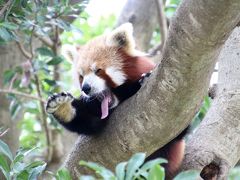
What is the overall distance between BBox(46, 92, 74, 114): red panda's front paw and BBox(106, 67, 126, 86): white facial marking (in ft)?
1.44

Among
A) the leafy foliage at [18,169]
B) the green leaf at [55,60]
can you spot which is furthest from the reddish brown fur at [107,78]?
the leafy foliage at [18,169]

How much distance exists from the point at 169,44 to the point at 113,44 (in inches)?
52.1

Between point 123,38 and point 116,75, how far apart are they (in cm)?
27

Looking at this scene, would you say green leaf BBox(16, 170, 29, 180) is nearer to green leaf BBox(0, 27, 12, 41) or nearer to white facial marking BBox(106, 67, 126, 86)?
green leaf BBox(0, 27, 12, 41)

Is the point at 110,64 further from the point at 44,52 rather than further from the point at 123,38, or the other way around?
the point at 44,52

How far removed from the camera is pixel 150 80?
7.34 feet

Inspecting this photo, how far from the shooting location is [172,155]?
2.98 meters

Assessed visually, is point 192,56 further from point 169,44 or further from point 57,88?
point 57,88

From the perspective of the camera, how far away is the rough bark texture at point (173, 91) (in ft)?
6.17

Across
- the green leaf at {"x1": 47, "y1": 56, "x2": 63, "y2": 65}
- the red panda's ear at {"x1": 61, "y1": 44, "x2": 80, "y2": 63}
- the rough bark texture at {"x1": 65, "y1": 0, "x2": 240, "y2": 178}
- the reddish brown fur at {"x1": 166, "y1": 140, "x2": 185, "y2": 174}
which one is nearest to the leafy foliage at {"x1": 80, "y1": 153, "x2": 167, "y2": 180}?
the rough bark texture at {"x1": 65, "y1": 0, "x2": 240, "y2": 178}

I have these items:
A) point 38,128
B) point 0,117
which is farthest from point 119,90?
point 38,128

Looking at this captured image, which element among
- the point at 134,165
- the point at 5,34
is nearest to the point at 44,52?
the point at 5,34

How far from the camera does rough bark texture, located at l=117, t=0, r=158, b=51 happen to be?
15.4 feet

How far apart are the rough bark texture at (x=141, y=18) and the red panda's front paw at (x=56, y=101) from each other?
1.95 metres
